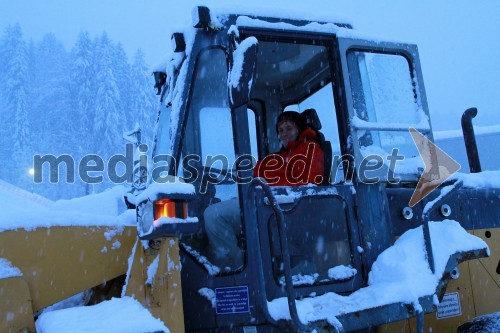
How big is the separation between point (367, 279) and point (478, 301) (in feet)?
3.27

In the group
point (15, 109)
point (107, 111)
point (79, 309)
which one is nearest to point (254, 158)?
point (79, 309)

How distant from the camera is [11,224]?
242 centimetres

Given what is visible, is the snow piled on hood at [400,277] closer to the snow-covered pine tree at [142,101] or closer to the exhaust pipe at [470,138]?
the exhaust pipe at [470,138]

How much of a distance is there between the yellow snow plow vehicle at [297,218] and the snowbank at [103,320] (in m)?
0.31

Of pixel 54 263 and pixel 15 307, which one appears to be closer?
pixel 15 307

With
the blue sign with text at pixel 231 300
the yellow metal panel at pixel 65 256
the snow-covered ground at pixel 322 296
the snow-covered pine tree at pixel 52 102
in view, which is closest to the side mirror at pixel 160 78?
the snow-covered ground at pixel 322 296

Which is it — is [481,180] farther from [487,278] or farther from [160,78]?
[160,78]

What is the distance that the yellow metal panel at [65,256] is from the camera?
2.40 m

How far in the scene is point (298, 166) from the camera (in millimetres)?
3479

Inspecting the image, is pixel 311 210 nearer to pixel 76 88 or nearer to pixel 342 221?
pixel 342 221

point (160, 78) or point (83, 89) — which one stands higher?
point (83, 89)

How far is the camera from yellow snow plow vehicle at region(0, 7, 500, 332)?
101 inches

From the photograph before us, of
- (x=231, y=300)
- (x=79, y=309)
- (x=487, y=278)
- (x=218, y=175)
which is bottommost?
(x=487, y=278)

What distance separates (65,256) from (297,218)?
1.44 meters
